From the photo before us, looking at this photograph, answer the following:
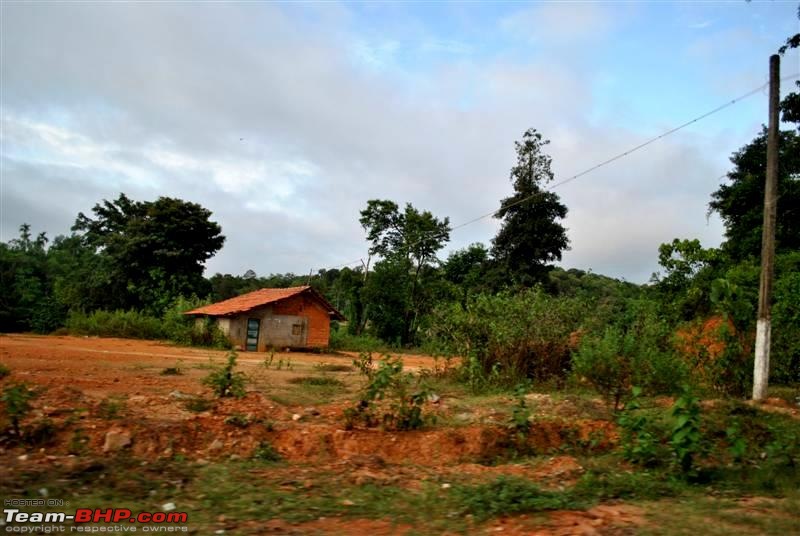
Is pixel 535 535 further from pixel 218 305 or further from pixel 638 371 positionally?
pixel 218 305

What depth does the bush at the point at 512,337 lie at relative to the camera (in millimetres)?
12961

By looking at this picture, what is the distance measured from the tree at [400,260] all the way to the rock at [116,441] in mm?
29834

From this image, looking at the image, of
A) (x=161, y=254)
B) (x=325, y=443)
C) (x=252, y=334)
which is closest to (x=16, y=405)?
(x=325, y=443)

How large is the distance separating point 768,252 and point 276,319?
2342 centimetres

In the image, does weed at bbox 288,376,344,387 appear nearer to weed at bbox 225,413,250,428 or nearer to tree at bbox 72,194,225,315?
weed at bbox 225,413,250,428

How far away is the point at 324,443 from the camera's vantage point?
23.1ft

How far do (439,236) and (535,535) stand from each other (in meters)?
36.3

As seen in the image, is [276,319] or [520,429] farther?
[276,319]

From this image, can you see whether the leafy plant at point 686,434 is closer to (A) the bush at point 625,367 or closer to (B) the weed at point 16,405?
(A) the bush at point 625,367

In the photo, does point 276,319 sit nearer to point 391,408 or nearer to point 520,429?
point 391,408

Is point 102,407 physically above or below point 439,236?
below

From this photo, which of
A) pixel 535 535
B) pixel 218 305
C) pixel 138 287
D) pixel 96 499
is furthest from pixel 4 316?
pixel 535 535

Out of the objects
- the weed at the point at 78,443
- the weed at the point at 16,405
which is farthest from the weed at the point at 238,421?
the weed at the point at 16,405

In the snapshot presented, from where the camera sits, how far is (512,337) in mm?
13328
